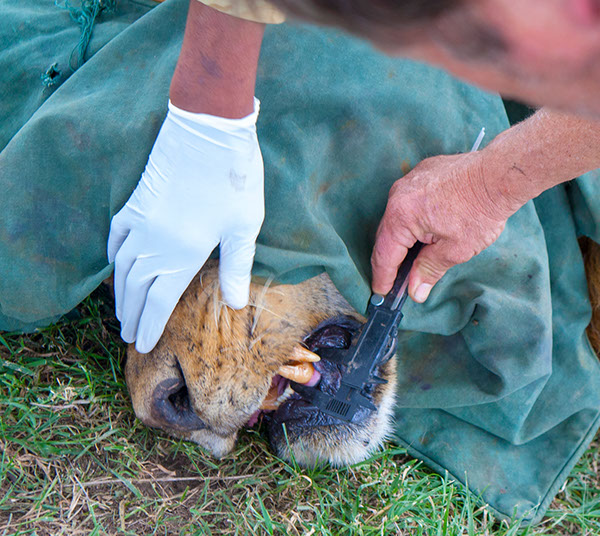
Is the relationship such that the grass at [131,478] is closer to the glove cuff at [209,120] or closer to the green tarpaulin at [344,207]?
the green tarpaulin at [344,207]

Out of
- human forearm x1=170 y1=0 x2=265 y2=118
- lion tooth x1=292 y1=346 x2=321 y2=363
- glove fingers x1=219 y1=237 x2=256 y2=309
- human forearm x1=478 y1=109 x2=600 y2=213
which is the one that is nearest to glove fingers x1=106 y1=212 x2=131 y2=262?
glove fingers x1=219 y1=237 x2=256 y2=309

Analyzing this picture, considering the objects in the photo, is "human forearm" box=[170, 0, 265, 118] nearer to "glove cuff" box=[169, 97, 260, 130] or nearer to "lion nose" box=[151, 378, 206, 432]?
"glove cuff" box=[169, 97, 260, 130]

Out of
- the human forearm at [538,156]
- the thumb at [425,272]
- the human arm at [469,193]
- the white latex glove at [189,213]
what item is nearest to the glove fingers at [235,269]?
the white latex glove at [189,213]

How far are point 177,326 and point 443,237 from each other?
0.93m

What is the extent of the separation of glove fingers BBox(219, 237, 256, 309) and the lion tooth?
242mm

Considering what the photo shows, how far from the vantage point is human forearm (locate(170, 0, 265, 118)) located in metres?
1.52

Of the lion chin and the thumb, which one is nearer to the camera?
the lion chin

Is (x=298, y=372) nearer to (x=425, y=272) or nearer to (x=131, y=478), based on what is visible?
(x=425, y=272)

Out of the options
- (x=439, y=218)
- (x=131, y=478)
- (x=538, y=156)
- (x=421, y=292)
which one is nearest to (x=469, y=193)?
(x=439, y=218)

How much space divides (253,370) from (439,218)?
0.79 meters

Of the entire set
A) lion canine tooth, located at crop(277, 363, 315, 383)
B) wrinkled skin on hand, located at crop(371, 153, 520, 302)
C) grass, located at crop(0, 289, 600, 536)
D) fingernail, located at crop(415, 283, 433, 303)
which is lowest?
grass, located at crop(0, 289, 600, 536)

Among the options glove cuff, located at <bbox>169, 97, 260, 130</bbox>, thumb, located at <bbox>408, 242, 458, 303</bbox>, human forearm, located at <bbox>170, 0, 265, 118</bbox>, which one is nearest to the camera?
human forearm, located at <bbox>170, 0, 265, 118</bbox>

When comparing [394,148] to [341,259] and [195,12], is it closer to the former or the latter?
[341,259]

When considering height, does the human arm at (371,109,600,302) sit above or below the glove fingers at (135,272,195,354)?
above
